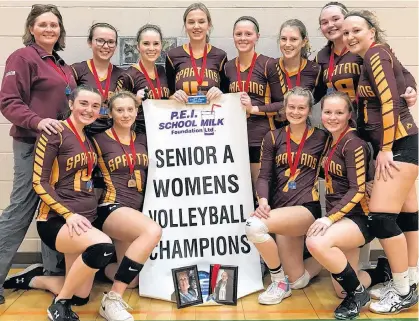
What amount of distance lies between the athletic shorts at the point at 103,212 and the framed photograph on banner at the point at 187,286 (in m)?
A: 0.58

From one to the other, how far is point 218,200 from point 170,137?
1.85ft

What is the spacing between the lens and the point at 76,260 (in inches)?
123

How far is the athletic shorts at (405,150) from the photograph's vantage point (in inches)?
126

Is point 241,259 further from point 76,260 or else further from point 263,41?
point 263,41

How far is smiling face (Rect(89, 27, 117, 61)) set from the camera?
12.0 ft

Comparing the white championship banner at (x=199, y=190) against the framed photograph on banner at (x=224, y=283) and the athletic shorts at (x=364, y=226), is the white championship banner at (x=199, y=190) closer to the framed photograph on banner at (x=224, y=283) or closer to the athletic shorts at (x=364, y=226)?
the framed photograph on banner at (x=224, y=283)

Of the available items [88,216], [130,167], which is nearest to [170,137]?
[130,167]

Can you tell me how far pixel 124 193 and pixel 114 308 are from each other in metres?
0.76

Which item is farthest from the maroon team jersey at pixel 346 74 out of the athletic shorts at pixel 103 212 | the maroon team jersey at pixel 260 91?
the athletic shorts at pixel 103 212

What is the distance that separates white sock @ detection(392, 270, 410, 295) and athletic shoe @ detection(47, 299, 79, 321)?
2.01 metres

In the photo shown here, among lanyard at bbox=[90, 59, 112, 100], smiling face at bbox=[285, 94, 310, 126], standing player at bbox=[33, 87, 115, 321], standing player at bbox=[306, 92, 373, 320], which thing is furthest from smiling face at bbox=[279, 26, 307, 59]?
standing player at bbox=[33, 87, 115, 321]

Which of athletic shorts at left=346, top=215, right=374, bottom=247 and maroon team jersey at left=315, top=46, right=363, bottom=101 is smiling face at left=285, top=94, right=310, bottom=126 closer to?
maroon team jersey at left=315, top=46, right=363, bottom=101

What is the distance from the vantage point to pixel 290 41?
3.65 metres

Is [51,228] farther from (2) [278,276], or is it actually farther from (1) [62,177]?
(2) [278,276]
